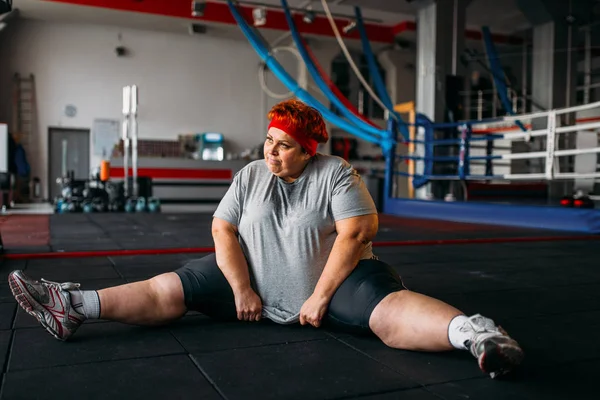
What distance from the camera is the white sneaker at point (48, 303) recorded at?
1551mm

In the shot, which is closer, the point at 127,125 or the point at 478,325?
the point at 478,325

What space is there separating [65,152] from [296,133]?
12116 mm

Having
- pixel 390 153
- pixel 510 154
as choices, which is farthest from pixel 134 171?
pixel 510 154

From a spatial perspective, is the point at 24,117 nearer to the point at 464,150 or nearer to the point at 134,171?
the point at 134,171

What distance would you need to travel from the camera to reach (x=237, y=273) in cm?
174

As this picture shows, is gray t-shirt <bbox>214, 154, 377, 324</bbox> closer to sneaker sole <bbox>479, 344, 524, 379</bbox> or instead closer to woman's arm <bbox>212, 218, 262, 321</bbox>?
woman's arm <bbox>212, 218, 262, 321</bbox>

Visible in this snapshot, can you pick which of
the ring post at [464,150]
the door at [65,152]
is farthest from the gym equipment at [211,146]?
the ring post at [464,150]

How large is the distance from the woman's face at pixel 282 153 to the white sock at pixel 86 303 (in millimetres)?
666

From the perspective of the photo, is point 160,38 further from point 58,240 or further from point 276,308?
point 276,308

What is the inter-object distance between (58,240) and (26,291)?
9.64 feet

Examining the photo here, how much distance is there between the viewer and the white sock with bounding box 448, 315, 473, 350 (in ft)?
4.54

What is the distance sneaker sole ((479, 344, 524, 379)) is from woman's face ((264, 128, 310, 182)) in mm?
781

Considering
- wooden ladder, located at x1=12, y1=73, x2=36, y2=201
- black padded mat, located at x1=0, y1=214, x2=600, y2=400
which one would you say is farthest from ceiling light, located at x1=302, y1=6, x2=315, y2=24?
black padded mat, located at x1=0, y1=214, x2=600, y2=400

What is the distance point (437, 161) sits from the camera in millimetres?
7945
